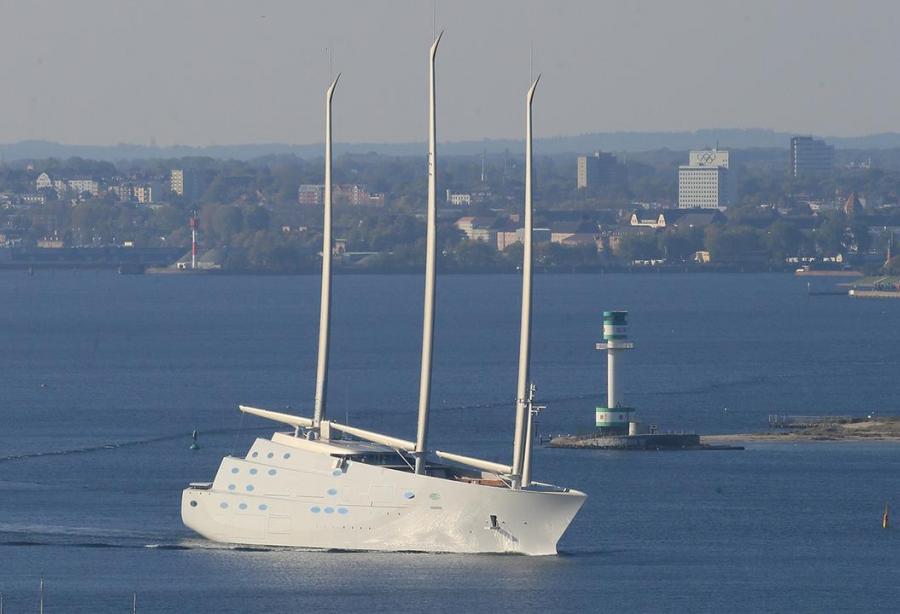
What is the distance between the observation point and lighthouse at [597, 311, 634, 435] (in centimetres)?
7481

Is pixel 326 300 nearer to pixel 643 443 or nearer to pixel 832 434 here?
pixel 643 443

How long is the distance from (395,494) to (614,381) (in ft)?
96.8

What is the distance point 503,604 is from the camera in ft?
143

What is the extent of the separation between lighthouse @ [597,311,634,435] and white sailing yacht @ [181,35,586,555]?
26234mm

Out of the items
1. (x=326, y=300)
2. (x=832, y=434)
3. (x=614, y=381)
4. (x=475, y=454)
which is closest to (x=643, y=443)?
(x=614, y=381)

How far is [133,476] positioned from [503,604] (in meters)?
23.2

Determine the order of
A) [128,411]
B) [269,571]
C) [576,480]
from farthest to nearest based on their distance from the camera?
[128,411] → [576,480] → [269,571]

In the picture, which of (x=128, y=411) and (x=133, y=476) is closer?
(x=133, y=476)

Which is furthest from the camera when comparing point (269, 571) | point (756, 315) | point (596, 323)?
point (756, 315)

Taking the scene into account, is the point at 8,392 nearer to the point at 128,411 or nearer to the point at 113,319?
the point at 128,411

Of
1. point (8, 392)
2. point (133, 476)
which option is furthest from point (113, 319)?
point (133, 476)

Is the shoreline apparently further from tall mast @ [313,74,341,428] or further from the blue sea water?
tall mast @ [313,74,341,428]

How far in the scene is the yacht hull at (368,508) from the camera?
151 feet

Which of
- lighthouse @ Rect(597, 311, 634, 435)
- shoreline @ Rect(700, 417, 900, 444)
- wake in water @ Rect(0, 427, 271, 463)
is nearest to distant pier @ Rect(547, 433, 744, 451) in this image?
lighthouse @ Rect(597, 311, 634, 435)
